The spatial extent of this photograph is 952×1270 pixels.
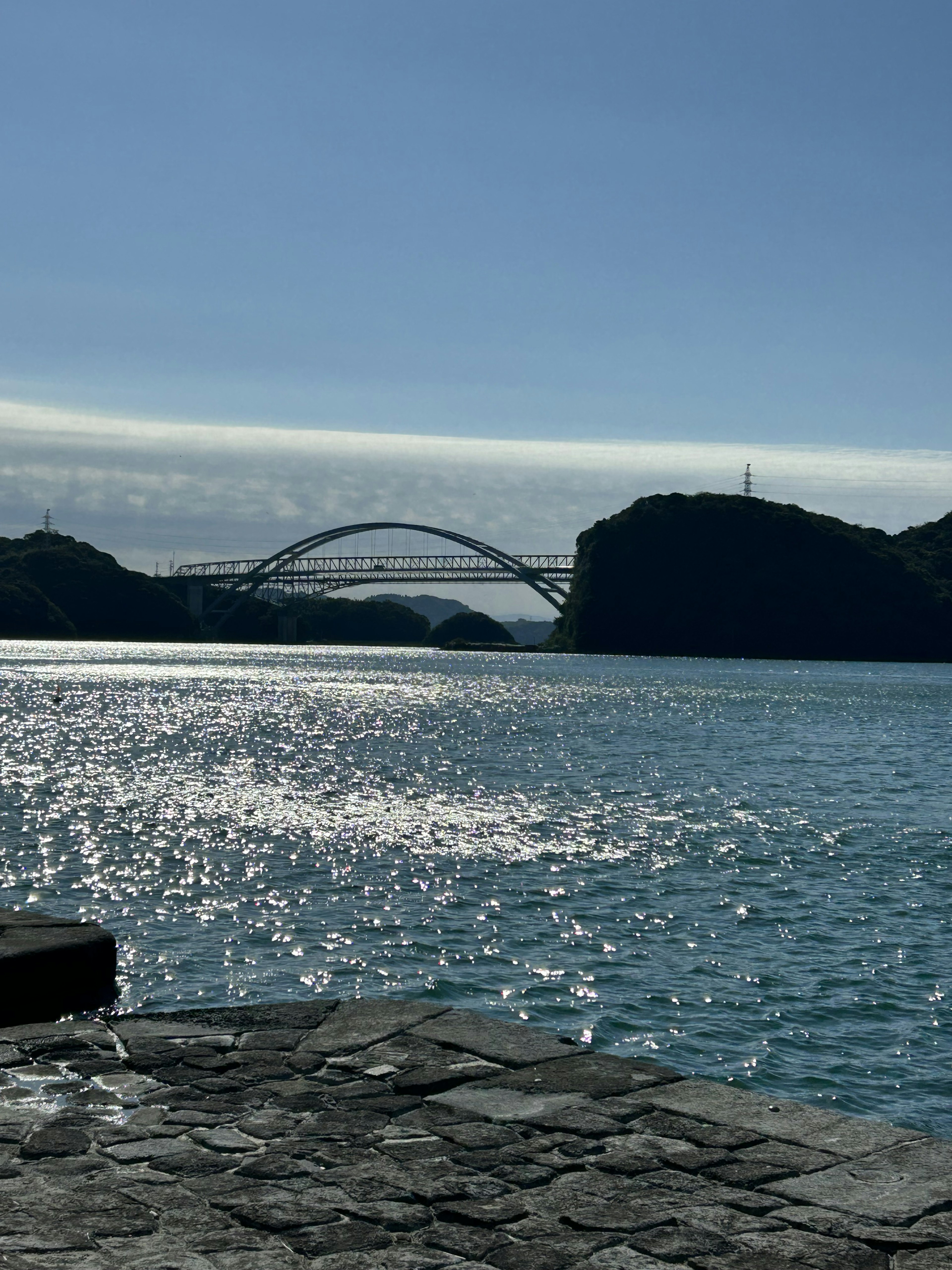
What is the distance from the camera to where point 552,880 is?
16.9 metres

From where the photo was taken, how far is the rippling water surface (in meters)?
10.5

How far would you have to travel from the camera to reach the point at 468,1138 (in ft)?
17.5

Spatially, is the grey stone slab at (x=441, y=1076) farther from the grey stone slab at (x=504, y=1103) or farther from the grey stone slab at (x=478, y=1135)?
the grey stone slab at (x=478, y=1135)

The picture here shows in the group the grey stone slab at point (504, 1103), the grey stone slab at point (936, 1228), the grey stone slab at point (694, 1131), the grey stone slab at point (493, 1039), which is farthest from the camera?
the grey stone slab at point (493, 1039)

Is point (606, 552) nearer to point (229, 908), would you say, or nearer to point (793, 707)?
point (793, 707)

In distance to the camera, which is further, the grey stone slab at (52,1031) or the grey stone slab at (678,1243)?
the grey stone slab at (52,1031)

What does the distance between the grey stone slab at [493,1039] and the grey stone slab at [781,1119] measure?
78 cm

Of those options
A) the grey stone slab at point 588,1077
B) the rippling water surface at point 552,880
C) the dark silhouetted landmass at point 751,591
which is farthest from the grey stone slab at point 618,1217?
the dark silhouetted landmass at point 751,591

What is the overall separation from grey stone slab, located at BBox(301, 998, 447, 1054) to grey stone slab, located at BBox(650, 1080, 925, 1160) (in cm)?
169

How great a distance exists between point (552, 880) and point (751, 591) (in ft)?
501

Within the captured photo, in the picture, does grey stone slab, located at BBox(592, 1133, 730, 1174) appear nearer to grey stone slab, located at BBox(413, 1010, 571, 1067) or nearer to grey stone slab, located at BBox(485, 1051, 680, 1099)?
grey stone slab, located at BBox(485, 1051, 680, 1099)

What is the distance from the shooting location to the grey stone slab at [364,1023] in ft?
22.0

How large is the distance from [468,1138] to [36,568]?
18179 cm

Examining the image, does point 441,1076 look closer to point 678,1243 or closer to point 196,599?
point 678,1243
